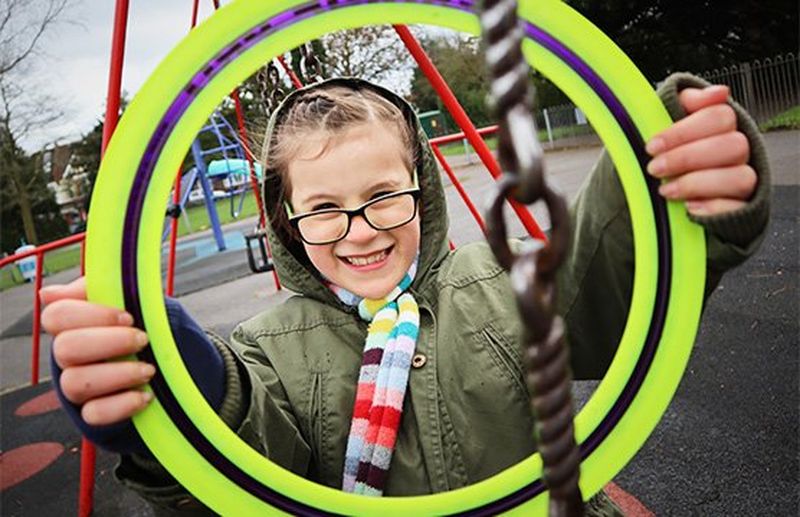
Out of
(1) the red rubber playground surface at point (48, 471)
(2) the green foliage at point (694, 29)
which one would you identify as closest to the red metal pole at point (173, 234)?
(1) the red rubber playground surface at point (48, 471)

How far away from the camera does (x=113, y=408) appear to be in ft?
2.32

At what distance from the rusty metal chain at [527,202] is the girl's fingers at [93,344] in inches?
19.9

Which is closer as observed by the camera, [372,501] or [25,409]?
[372,501]

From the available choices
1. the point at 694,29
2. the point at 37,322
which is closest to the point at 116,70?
the point at 37,322

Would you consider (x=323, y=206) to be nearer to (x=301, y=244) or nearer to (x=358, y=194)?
(x=358, y=194)

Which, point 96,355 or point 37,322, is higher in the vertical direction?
point 96,355

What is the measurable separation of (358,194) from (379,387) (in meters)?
0.31

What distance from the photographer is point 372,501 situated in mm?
835

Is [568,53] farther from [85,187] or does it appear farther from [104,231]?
[85,187]

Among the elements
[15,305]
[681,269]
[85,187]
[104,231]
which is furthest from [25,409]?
[85,187]

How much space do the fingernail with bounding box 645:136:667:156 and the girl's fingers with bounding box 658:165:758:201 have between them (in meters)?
0.04

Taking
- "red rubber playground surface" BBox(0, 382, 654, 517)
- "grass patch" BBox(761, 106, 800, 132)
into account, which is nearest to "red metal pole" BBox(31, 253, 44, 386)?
"red rubber playground surface" BBox(0, 382, 654, 517)

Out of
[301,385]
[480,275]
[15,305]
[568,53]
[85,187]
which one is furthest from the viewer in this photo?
[85,187]

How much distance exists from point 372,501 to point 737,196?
0.57 meters
